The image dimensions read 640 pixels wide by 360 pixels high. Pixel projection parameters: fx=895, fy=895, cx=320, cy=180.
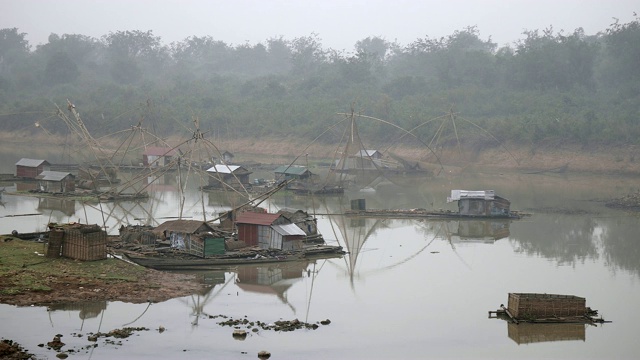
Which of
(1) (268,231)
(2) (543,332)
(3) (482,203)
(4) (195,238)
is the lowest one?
(2) (543,332)

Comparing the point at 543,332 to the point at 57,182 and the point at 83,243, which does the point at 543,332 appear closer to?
the point at 83,243

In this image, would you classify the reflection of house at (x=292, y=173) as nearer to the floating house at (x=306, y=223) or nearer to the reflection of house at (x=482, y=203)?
the reflection of house at (x=482, y=203)

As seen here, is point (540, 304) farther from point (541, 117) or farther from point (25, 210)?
point (541, 117)

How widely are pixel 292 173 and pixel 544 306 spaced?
20.9 m

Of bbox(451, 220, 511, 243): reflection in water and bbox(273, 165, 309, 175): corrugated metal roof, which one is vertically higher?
bbox(273, 165, 309, 175): corrugated metal roof

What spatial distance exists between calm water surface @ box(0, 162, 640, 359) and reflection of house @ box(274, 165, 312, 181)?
12.6 feet

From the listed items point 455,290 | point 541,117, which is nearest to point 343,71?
point 541,117

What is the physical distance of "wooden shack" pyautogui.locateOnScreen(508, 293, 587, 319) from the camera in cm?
1723

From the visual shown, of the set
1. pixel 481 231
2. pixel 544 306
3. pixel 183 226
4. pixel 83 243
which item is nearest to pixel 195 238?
pixel 183 226

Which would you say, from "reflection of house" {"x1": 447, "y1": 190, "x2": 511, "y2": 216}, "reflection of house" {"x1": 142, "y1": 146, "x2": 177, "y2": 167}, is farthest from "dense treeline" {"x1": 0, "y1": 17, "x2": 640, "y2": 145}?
"reflection of house" {"x1": 447, "y1": 190, "x2": 511, "y2": 216}

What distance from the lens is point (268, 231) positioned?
75.0 feet

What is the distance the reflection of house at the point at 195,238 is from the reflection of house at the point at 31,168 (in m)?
17.8

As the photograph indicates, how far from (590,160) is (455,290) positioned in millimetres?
29239

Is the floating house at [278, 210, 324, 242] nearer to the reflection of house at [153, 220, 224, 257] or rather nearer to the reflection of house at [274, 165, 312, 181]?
the reflection of house at [153, 220, 224, 257]
